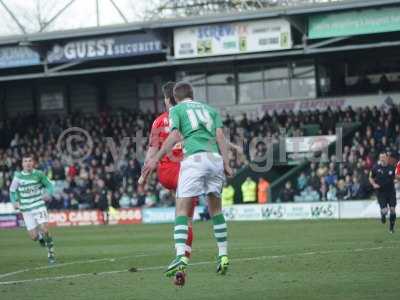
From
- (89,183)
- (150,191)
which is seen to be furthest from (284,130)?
(89,183)

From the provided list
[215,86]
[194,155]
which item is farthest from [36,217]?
[215,86]

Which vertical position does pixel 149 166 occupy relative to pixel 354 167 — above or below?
above

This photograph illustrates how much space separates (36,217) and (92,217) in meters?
20.2

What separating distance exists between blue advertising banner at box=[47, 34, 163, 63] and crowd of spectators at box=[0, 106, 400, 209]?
4.55m

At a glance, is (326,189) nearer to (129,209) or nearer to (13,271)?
(129,209)

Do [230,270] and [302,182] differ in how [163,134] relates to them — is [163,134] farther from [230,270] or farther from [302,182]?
[302,182]

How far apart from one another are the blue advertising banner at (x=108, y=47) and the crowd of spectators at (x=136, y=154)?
4.55m

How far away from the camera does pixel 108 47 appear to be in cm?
3928

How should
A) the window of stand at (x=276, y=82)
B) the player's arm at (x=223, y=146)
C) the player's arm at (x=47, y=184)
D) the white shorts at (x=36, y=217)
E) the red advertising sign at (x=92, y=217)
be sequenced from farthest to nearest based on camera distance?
1. the window of stand at (x=276, y=82)
2. the red advertising sign at (x=92, y=217)
3. the white shorts at (x=36, y=217)
4. the player's arm at (x=47, y=184)
5. the player's arm at (x=223, y=146)

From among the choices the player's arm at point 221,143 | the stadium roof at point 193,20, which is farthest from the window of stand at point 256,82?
the player's arm at point 221,143

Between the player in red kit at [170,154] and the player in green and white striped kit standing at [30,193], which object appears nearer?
the player in red kit at [170,154]

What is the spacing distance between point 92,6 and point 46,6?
6.23 feet

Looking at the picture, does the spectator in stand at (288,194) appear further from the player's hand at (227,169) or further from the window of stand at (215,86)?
the player's hand at (227,169)

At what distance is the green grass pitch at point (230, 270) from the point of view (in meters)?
10.8
